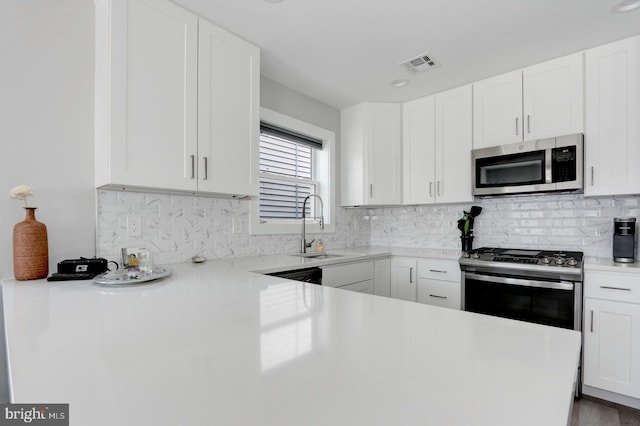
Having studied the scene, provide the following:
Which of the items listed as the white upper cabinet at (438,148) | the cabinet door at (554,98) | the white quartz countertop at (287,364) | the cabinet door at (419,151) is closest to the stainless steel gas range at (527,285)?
the white upper cabinet at (438,148)

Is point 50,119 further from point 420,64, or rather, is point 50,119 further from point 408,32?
point 420,64

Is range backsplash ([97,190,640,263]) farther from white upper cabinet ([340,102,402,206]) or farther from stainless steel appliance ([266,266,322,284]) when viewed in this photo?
stainless steel appliance ([266,266,322,284])

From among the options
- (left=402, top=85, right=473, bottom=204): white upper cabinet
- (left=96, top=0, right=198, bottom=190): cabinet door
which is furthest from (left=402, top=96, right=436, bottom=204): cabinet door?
(left=96, top=0, right=198, bottom=190): cabinet door

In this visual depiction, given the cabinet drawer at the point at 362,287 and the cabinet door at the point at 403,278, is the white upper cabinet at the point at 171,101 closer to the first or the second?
the cabinet drawer at the point at 362,287

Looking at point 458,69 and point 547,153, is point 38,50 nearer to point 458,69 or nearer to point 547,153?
point 458,69

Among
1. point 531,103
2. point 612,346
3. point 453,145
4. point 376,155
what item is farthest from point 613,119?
point 376,155

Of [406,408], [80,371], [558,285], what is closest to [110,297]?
[80,371]

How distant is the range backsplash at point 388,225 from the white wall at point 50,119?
0.52ft

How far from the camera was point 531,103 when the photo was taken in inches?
104

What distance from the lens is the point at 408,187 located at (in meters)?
3.41

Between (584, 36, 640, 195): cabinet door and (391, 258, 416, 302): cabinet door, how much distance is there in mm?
1497

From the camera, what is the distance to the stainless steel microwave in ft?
7.97

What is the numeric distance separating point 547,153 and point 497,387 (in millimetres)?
2648

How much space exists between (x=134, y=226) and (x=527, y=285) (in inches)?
108
